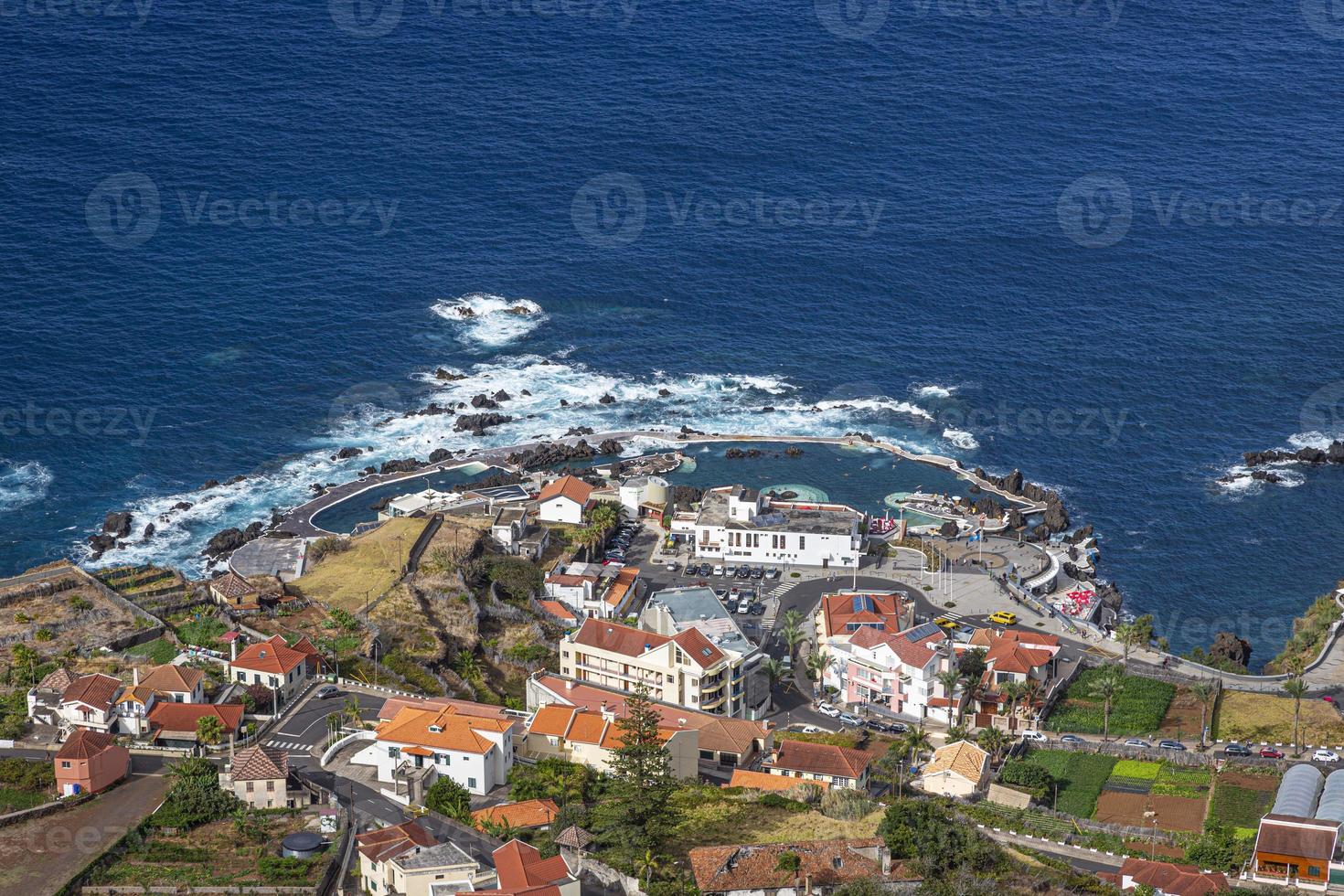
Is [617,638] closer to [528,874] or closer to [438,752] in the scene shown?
[438,752]

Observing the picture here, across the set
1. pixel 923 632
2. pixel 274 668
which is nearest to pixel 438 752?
pixel 274 668

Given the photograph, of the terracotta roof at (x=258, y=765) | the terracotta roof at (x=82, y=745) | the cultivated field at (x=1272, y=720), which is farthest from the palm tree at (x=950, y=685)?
the terracotta roof at (x=82, y=745)

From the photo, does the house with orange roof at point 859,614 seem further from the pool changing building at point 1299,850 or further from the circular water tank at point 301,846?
the circular water tank at point 301,846

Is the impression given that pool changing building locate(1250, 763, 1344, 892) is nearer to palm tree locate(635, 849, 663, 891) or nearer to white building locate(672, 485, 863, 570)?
palm tree locate(635, 849, 663, 891)

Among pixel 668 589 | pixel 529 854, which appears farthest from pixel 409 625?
pixel 529 854

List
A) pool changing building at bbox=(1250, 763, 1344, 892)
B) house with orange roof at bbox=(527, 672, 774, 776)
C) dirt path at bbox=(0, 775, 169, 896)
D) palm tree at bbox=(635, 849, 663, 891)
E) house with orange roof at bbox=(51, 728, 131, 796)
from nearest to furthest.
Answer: dirt path at bbox=(0, 775, 169, 896) → palm tree at bbox=(635, 849, 663, 891) → pool changing building at bbox=(1250, 763, 1344, 892) → house with orange roof at bbox=(51, 728, 131, 796) → house with orange roof at bbox=(527, 672, 774, 776)

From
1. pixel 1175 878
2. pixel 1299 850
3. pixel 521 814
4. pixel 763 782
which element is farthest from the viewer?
pixel 763 782

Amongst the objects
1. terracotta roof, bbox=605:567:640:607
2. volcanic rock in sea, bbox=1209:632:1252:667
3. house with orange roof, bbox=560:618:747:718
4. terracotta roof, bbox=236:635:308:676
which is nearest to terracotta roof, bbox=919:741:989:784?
house with orange roof, bbox=560:618:747:718
